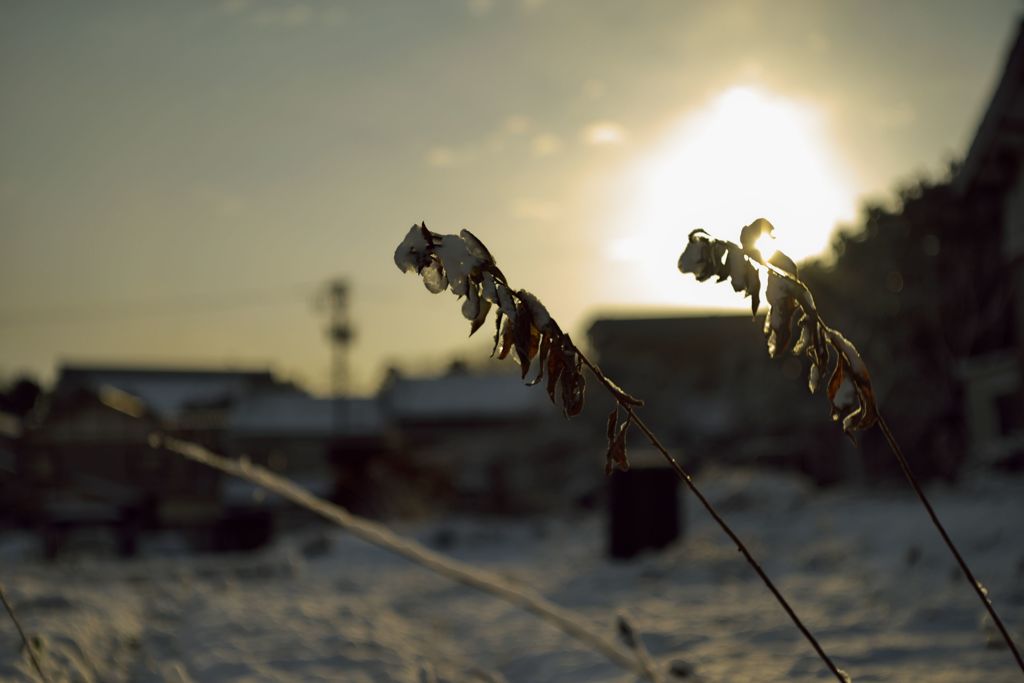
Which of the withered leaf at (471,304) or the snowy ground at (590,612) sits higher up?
the withered leaf at (471,304)

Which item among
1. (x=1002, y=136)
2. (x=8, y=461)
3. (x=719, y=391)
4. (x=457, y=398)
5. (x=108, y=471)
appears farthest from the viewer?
(x=457, y=398)

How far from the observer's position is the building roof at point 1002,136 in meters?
10.8

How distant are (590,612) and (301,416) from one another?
103ft

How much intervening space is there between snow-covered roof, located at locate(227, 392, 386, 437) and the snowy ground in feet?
77.1

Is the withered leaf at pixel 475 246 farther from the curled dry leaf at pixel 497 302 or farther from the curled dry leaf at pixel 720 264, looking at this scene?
the curled dry leaf at pixel 720 264

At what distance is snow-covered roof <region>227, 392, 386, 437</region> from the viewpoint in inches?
1378

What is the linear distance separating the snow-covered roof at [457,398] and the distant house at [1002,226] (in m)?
27.3

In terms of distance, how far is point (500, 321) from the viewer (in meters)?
1.61

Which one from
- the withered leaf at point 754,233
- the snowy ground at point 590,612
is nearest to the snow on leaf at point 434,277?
the withered leaf at point 754,233

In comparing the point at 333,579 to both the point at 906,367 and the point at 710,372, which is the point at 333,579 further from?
the point at 710,372

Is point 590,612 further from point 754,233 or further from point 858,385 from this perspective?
point 754,233

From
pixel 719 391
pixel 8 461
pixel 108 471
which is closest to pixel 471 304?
pixel 8 461

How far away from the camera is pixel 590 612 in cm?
706

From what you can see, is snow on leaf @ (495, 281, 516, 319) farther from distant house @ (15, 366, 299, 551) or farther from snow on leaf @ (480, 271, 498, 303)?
distant house @ (15, 366, 299, 551)
